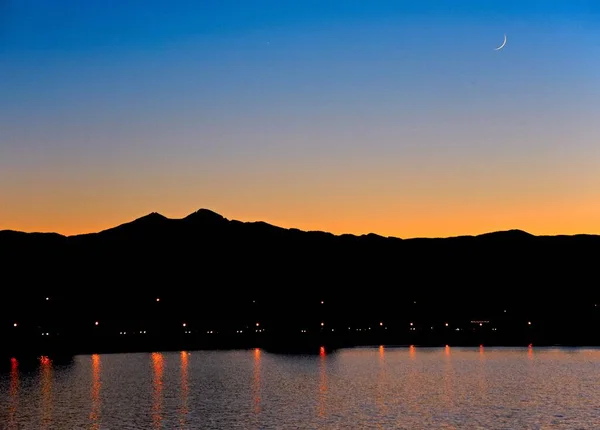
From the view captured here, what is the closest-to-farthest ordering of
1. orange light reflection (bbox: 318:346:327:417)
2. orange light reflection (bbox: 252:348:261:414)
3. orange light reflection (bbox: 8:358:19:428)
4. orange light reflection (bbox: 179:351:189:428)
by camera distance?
orange light reflection (bbox: 8:358:19:428) < orange light reflection (bbox: 179:351:189:428) < orange light reflection (bbox: 318:346:327:417) < orange light reflection (bbox: 252:348:261:414)

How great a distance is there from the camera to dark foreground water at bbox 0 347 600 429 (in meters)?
74.8

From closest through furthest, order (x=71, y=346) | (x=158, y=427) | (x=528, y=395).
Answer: (x=158, y=427)
(x=528, y=395)
(x=71, y=346)

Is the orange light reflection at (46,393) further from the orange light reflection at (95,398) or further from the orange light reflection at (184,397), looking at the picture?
the orange light reflection at (184,397)

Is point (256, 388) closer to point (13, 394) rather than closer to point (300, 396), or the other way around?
point (300, 396)

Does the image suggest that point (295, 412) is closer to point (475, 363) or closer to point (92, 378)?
point (92, 378)

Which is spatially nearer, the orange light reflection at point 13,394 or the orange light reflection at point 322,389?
the orange light reflection at point 13,394

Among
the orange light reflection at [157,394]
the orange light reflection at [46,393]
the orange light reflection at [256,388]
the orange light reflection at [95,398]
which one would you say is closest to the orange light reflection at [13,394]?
the orange light reflection at [46,393]

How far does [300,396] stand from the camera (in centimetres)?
9788

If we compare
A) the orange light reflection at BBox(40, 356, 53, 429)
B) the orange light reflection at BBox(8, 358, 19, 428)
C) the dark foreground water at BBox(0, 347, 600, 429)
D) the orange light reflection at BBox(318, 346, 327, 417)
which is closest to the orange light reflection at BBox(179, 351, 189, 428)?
the dark foreground water at BBox(0, 347, 600, 429)

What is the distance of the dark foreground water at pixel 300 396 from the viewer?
7481 cm

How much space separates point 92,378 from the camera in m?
124

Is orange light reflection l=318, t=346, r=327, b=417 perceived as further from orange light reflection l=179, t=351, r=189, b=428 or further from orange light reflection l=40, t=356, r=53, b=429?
orange light reflection l=40, t=356, r=53, b=429

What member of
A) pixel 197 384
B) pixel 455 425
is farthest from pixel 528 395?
pixel 197 384

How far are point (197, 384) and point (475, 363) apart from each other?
71.9 m
